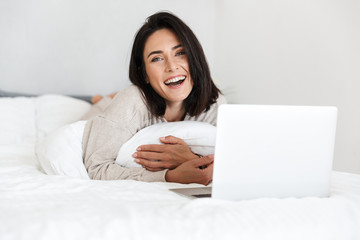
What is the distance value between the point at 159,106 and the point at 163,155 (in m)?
0.28

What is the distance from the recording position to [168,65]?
1.55 meters

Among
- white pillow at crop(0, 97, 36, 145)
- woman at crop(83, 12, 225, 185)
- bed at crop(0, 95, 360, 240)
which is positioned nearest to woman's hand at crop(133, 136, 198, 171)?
woman at crop(83, 12, 225, 185)

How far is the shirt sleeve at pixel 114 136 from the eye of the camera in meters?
1.36

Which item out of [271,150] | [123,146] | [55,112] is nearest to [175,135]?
[123,146]

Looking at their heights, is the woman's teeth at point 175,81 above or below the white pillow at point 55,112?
above

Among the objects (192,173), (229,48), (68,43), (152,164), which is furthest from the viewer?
(229,48)

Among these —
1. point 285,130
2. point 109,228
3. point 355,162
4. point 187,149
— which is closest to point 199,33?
point 355,162

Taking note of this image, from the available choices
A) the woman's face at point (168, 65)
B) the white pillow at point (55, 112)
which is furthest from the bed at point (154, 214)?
the white pillow at point (55, 112)

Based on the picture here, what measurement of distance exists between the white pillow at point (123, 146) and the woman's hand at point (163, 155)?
2 cm

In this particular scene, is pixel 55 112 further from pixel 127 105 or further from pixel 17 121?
pixel 127 105

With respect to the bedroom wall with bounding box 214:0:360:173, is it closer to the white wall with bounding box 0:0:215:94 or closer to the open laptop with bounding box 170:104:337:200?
the white wall with bounding box 0:0:215:94

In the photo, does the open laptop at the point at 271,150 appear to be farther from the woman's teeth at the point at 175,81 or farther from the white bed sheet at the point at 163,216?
the woman's teeth at the point at 175,81

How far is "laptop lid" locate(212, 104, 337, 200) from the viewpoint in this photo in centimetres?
84

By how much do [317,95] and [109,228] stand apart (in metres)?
1.84
